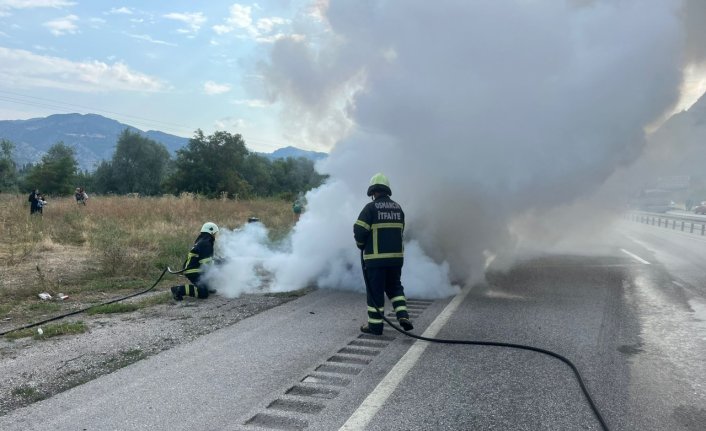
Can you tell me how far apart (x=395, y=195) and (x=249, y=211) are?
620 inches

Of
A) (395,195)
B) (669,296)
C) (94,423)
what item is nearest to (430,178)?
(395,195)

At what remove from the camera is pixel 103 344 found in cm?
555

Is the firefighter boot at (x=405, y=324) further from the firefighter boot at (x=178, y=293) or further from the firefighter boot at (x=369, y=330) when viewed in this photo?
the firefighter boot at (x=178, y=293)

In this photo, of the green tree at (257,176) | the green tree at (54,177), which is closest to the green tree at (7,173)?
the green tree at (54,177)

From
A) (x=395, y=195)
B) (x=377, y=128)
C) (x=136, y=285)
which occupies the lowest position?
(x=136, y=285)

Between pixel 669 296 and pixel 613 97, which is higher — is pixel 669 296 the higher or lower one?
the lower one

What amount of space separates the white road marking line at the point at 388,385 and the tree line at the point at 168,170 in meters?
29.7

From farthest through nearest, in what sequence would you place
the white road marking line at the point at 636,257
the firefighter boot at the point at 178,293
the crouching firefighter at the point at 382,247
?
the white road marking line at the point at 636,257, the firefighter boot at the point at 178,293, the crouching firefighter at the point at 382,247

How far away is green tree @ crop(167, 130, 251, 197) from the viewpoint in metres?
52.9

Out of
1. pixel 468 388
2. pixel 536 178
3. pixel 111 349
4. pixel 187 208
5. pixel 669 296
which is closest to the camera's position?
pixel 468 388

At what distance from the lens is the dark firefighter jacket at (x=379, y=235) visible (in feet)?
20.1

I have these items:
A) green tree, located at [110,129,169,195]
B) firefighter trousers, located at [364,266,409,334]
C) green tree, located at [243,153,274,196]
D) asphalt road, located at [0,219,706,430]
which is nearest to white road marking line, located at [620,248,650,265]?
asphalt road, located at [0,219,706,430]

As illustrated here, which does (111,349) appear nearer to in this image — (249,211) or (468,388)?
(468,388)

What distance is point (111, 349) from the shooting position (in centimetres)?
536
